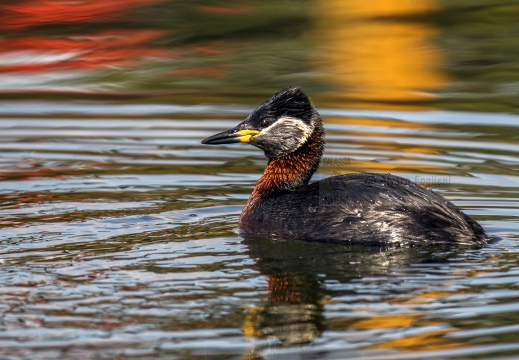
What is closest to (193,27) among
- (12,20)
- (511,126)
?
(12,20)

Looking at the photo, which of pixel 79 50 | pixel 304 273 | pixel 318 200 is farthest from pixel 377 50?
pixel 304 273

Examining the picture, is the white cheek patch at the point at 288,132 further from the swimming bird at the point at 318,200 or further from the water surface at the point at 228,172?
the water surface at the point at 228,172

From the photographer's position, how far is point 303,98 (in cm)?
927

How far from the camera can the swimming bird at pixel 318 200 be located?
8438 millimetres

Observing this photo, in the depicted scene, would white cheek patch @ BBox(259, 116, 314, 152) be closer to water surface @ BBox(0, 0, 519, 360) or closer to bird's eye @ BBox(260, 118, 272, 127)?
bird's eye @ BBox(260, 118, 272, 127)

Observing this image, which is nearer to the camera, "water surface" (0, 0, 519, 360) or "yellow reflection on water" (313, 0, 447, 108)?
"water surface" (0, 0, 519, 360)

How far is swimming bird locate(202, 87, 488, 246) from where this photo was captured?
8.44 metres

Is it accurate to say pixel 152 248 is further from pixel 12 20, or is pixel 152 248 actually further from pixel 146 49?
pixel 12 20

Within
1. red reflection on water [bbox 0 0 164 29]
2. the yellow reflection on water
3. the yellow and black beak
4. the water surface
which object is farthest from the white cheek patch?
red reflection on water [bbox 0 0 164 29]

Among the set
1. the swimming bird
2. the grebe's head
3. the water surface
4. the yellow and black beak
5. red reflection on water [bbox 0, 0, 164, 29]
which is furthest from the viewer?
red reflection on water [bbox 0, 0, 164, 29]

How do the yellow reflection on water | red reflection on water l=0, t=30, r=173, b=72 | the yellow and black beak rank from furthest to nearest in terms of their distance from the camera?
red reflection on water l=0, t=30, r=173, b=72 → the yellow reflection on water → the yellow and black beak

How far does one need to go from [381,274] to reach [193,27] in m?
10.6

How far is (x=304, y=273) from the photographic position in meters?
7.70

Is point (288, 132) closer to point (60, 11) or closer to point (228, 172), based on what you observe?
point (228, 172)
